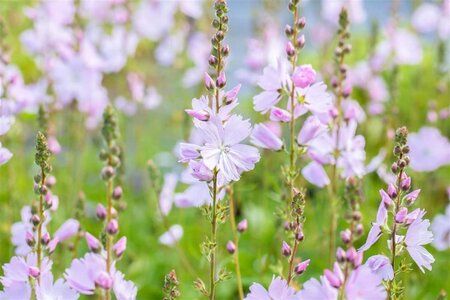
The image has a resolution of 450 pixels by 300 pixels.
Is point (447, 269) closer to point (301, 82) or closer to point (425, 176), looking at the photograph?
point (425, 176)

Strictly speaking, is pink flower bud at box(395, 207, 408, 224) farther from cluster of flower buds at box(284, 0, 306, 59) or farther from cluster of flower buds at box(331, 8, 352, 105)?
cluster of flower buds at box(331, 8, 352, 105)

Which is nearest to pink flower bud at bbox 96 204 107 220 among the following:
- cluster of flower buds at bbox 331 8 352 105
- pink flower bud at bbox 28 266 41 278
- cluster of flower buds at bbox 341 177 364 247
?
pink flower bud at bbox 28 266 41 278

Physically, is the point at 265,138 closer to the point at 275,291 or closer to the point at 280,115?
the point at 280,115

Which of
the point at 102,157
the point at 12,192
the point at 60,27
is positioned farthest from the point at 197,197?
the point at 60,27

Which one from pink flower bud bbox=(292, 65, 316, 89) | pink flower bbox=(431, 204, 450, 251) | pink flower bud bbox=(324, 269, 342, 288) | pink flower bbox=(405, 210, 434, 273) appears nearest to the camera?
pink flower bud bbox=(324, 269, 342, 288)

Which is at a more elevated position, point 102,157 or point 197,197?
point 102,157

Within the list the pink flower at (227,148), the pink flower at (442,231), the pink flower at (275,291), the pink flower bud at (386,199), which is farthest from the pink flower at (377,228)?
the pink flower at (442,231)

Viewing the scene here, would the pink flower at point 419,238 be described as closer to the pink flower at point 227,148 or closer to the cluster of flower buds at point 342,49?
the pink flower at point 227,148
